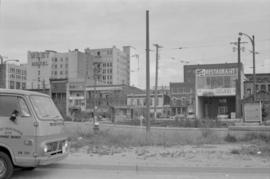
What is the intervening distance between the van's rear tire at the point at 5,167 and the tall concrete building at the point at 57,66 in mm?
140594

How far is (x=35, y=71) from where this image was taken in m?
157

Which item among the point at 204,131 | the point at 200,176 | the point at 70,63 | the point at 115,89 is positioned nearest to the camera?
the point at 200,176

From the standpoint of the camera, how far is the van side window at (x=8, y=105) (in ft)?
33.2

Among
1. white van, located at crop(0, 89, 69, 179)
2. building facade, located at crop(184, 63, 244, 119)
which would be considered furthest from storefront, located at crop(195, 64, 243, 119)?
white van, located at crop(0, 89, 69, 179)

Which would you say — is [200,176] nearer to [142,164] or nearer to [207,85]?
[142,164]

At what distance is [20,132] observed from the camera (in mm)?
9953

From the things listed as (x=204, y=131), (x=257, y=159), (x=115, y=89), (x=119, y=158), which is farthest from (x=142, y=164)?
(x=115, y=89)

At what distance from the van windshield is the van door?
0.25 metres

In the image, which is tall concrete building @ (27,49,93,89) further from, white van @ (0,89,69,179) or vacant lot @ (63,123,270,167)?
white van @ (0,89,69,179)

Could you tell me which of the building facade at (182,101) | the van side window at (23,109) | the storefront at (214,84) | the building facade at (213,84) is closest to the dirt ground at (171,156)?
the van side window at (23,109)

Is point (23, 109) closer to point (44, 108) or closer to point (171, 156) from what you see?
point (44, 108)

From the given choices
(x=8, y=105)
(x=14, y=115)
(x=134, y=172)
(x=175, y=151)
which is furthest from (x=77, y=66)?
(x=14, y=115)

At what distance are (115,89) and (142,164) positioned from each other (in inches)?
4673

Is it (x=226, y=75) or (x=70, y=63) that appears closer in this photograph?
(x=226, y=75)
